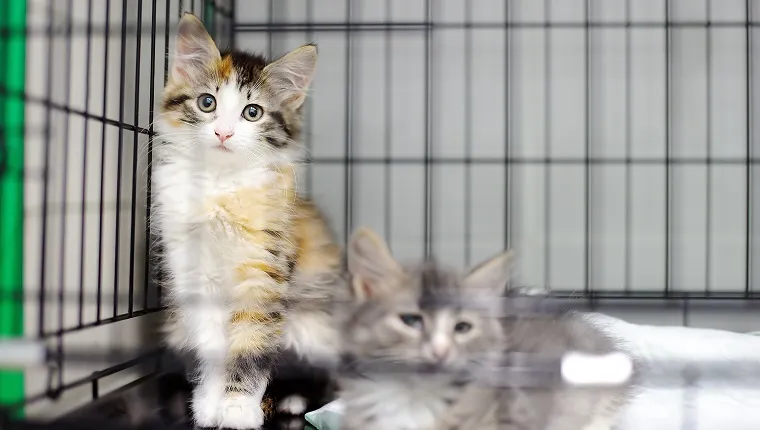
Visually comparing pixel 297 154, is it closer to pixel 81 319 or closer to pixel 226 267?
pixel 226 267

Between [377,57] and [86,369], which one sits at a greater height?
[377,57]

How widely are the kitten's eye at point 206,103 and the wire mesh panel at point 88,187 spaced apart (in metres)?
0.19

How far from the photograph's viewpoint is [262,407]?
3.77 feet

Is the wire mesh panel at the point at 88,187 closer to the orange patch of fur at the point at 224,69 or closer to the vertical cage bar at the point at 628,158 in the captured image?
the orange patch of fur at the point at 224,69

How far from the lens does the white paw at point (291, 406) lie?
3.94 ft

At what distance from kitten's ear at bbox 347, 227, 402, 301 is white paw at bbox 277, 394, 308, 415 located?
360 millimetres

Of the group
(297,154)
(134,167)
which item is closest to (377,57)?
(297,154)

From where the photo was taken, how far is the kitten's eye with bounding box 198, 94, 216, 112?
1.21 meters

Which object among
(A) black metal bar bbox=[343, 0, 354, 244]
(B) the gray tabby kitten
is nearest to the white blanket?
(B) the gray tabby kitten

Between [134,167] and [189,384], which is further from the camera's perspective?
A: [134,167]

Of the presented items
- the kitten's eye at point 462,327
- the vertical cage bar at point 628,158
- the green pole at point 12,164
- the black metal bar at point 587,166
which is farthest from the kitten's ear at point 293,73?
the vertical cage bar at point 628,158

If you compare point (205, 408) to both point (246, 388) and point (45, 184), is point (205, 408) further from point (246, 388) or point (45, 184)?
point (45, 184)

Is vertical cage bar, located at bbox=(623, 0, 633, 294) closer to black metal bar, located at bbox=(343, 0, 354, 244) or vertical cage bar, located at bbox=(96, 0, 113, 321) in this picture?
black metal bar, located at bbox=(343, 0, 354, 244)

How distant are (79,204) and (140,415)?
44 cm
